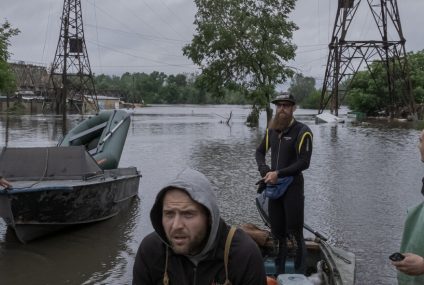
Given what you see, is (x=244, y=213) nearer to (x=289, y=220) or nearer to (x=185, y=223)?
(x=289, y=220)

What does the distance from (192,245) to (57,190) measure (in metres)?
6.07

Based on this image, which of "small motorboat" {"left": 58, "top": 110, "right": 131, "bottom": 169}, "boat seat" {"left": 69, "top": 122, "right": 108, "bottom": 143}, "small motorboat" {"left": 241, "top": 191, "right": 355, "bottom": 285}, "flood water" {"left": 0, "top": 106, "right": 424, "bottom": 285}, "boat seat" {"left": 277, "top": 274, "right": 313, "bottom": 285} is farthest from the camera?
"boat seat" {"left": 69, "top": 122, "right": 108, "bottom": 143}

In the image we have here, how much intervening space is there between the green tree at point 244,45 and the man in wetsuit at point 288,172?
105 ft

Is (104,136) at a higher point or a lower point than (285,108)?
lower

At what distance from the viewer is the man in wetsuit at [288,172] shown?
18.9 feet

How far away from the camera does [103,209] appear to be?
9.62 meters

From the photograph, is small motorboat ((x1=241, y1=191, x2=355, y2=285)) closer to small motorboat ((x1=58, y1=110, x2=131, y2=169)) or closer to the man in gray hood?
the man in gray hood

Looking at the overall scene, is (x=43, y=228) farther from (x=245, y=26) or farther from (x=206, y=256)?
(x=245, y=26)

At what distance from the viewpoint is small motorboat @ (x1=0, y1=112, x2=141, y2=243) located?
8258mm

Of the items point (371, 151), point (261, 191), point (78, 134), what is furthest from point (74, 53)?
point (261, 191)

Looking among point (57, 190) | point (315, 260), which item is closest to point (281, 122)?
point (315, 260)

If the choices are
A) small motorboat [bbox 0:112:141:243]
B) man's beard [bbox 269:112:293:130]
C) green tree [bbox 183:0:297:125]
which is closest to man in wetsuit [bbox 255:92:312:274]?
man's beard [bbox 269:112:293:130]

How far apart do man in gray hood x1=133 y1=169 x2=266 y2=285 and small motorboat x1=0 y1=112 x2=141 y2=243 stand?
5826 millimetres

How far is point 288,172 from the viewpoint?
18.9 ft
